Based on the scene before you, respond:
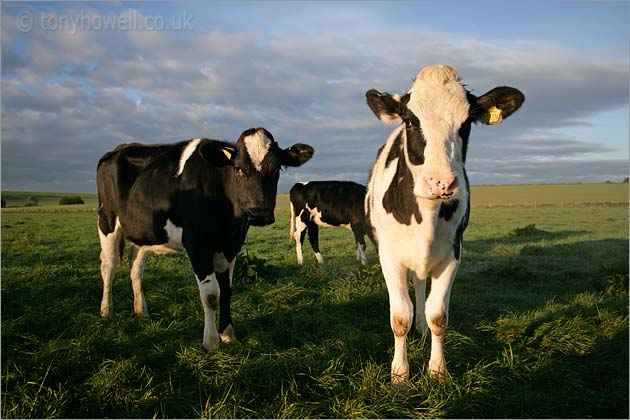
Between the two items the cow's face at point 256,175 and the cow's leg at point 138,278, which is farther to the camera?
the cow's leg at point 138,278

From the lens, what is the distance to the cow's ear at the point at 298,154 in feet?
19.4

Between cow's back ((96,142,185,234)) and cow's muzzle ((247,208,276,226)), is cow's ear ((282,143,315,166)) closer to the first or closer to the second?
cow's muzzle ((247,208,276,226))

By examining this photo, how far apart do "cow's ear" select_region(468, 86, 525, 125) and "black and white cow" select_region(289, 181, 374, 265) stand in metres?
9.30

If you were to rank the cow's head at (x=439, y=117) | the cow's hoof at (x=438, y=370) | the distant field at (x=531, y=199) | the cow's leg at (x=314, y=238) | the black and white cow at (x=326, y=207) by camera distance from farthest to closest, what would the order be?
the distant field at (x=531, y=199)
the black and white cow at (x=326, y=207)
the cow's leg at (x=314, y=238)
the cow's hoof at (x=438, y=370)
the cow's head at (x=439, y=117)

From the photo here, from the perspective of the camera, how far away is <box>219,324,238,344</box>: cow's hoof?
553 centimetres

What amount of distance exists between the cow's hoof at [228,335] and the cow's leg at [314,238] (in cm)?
745

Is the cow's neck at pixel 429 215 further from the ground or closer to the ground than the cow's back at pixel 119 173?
closer to the ground

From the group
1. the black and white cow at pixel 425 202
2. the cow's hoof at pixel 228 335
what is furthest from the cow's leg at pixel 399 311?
the cow's hoof at pixel 228 335

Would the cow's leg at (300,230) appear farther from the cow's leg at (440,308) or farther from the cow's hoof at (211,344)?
the cow's leg at (440,308)

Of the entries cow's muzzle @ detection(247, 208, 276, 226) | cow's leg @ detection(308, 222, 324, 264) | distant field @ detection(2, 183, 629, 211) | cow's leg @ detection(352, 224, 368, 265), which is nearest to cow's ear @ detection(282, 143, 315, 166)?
cow's muzzle @ detection(247, 208, 276, 226)

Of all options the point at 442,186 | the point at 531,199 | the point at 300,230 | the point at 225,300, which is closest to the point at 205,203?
the point at 225,300

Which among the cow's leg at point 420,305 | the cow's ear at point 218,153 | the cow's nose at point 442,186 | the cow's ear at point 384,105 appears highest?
the cow's ear at point 384,105

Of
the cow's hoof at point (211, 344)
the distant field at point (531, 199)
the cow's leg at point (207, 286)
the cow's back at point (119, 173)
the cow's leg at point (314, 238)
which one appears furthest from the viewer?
the distant field at point (531, 199)

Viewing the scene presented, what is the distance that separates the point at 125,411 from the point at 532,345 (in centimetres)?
449
